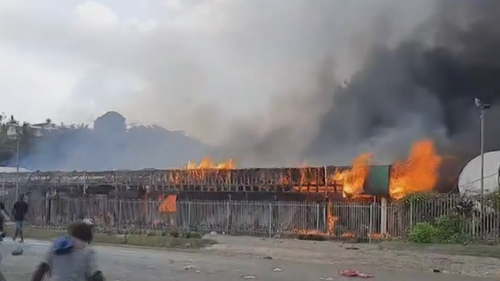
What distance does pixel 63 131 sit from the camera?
65688 mm

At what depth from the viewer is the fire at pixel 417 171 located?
99.8 feet

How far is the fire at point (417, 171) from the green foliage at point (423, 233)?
3.62m

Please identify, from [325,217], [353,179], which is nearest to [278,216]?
[325,217]

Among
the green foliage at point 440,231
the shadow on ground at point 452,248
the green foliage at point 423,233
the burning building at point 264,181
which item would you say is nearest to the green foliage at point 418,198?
the green foliage at point 440,231

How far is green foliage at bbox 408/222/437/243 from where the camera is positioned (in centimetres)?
2400

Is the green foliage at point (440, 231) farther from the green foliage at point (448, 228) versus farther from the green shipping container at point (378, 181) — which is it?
the green shipping container at point (378, 181)

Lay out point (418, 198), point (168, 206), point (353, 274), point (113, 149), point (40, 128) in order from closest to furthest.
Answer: point (353, 274)
point (418, 198)
point (168, 206)
point (113, 149)
point (40, 128)

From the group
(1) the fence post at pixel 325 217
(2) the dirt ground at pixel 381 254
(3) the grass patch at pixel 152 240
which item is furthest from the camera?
(1) the fence post at pixel 325 217

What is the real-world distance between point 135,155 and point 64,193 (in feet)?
52.6

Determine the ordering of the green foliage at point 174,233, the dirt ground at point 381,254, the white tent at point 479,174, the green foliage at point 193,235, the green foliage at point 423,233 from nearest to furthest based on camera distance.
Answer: the dirt ground at point 381,254, the green foliage at point 423,233, the green foliage at point 193,235, the green foliage at point 174,233, the white tent at point 479,174

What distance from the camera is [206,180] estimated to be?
34188 mm

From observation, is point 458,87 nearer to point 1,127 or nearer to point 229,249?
point 229,249

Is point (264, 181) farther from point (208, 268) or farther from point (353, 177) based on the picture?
point (208, 268)

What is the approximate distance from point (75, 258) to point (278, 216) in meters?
23.4
